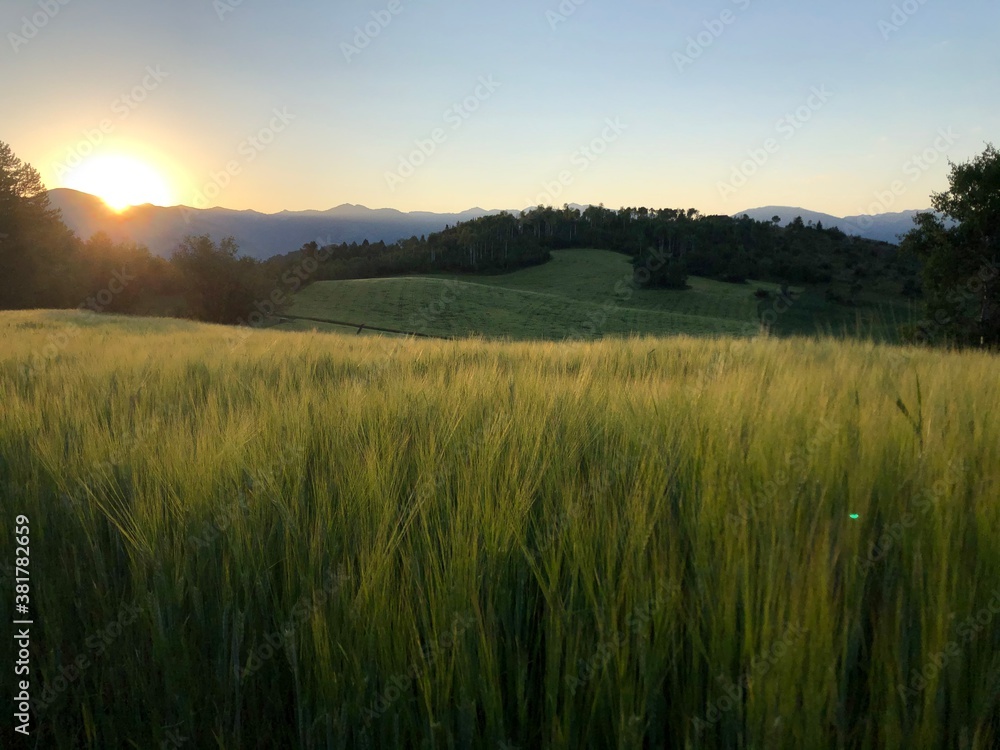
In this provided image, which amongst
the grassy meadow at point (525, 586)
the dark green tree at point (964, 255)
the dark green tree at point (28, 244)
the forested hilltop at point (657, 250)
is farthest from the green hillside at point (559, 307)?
the grassy meadow at point (525, 586)

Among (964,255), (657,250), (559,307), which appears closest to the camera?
(964,255)

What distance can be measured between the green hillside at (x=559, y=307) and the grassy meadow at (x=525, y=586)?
24657 millimetres

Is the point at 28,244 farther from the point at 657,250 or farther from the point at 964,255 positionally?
the point at 657,250

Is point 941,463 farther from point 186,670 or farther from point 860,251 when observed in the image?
point 860,251

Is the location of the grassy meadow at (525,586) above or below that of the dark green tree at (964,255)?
below

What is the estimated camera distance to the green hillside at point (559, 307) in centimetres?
3288

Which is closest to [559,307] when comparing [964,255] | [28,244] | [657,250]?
[964,255]

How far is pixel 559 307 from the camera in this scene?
38.3 m

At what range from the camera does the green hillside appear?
3288cm

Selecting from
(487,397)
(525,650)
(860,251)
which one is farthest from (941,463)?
(860,251)

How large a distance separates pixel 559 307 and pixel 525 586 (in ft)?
124

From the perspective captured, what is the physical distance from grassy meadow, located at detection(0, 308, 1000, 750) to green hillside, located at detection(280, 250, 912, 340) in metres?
24.7

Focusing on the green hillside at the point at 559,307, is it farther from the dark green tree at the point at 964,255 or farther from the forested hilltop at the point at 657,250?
the dark green tree at the point at 964,255

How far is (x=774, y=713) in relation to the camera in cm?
74
